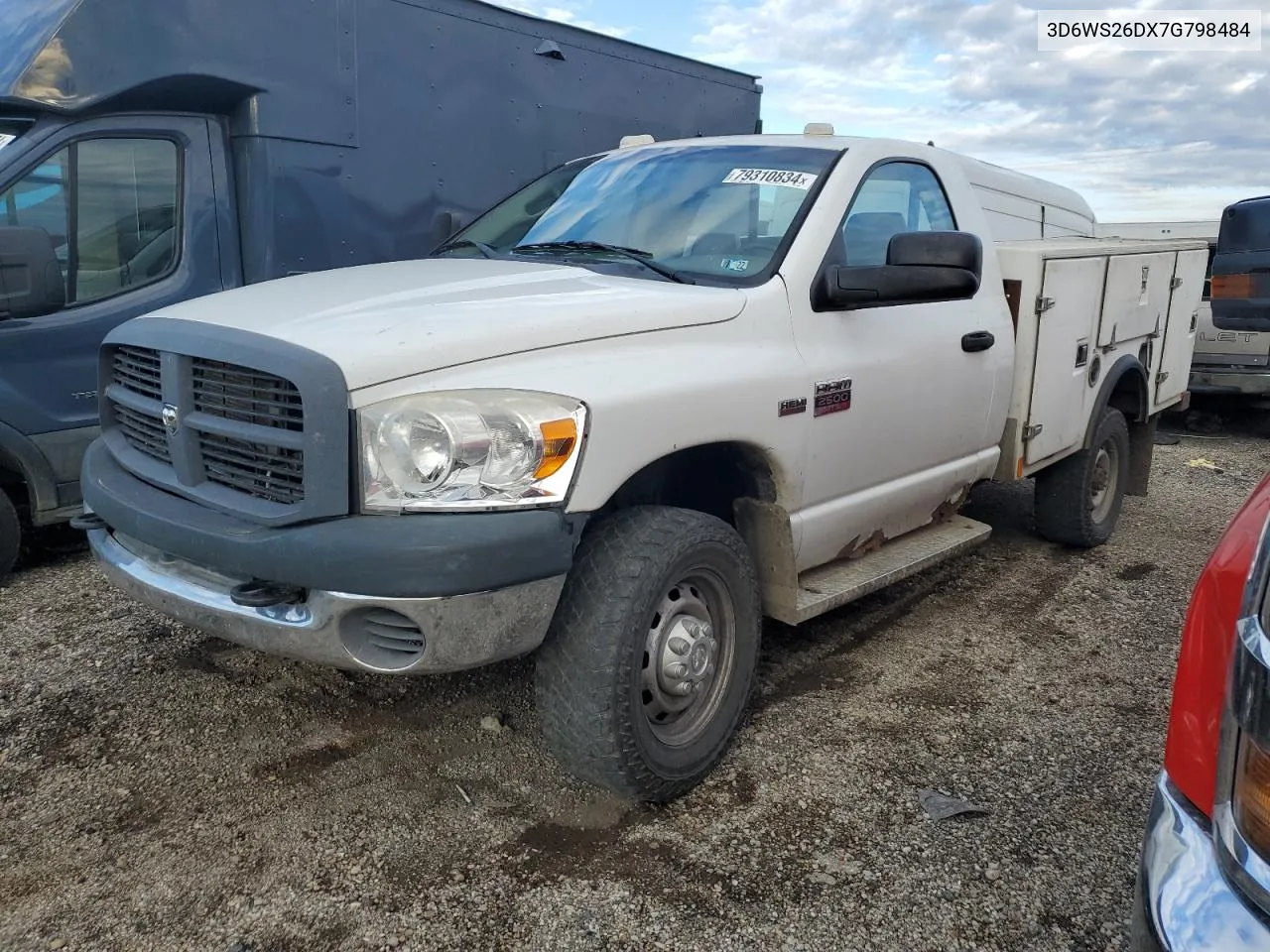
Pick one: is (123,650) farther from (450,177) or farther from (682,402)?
(450,177)

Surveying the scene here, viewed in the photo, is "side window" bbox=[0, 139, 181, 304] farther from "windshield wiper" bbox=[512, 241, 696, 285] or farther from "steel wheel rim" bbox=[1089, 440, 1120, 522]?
"steel wheel rim" bbox=[1089, 440, 1120, 522]

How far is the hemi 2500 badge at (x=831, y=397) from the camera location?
337cm

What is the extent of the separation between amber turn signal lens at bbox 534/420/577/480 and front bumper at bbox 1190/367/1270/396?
7.94 m

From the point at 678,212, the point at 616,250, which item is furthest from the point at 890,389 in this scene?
the point at 616,250

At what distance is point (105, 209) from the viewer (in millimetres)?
4938

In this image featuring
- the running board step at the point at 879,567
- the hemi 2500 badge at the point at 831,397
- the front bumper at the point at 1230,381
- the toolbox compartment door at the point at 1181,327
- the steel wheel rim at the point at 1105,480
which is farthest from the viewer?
the front bumper at the point at 1230,381

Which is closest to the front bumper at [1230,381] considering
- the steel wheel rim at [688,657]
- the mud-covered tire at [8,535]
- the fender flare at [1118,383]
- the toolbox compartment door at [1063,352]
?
the fender flare at [1118,383]

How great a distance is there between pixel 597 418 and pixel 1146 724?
2308 mm

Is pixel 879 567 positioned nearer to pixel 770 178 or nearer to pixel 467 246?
pixel 770 178

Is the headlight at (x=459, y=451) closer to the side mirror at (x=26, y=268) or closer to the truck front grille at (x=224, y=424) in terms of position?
the truck front grille at (x=224, y=424)

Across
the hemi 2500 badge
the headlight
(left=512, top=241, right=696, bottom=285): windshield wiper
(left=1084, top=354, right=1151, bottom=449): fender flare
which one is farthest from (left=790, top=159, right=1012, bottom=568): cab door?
the headlight

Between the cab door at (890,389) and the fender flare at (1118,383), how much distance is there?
38.6 inches

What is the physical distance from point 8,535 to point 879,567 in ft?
12.6

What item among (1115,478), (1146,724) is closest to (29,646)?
(1146,724)
